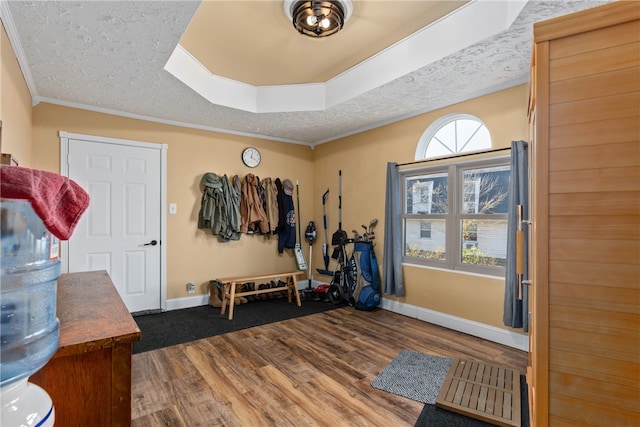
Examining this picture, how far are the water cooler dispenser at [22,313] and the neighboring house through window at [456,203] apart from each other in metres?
3.40

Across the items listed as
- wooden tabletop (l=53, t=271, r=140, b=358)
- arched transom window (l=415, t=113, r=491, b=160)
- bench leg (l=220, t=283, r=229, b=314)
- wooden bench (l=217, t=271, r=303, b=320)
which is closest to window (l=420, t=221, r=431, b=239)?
arched transom window (l=415, t=113, r=491, b=160)

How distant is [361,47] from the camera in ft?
9.46

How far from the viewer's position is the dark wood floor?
1.96 metres

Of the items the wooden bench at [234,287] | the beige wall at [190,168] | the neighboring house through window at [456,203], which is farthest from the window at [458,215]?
the beige wall at [190,168]

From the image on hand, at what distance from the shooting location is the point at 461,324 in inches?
131

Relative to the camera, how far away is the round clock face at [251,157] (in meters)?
4.71

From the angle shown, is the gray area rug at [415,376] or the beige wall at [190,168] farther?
the beige wall at [190,168]

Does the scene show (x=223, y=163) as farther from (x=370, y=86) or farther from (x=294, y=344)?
(x=294, y=344)

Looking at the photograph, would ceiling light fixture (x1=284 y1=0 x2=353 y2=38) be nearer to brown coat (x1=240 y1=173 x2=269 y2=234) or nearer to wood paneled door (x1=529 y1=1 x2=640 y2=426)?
wood paneled door (x1=529 y1=1 x2=640 y2=426)

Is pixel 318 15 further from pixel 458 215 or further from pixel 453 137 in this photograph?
pixel 458 215

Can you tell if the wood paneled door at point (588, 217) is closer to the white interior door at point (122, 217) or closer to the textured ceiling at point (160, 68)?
the textured ceiling at point (160, 68)

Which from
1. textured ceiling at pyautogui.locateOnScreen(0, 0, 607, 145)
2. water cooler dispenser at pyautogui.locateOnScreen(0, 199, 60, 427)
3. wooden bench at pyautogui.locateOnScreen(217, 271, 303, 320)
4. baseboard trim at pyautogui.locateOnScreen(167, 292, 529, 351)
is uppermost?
textured ceiling at pyautogui.locateOnScreen(0, 0, 607, 145)

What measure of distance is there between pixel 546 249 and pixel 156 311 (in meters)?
4.23

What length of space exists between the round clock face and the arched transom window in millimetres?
2393
